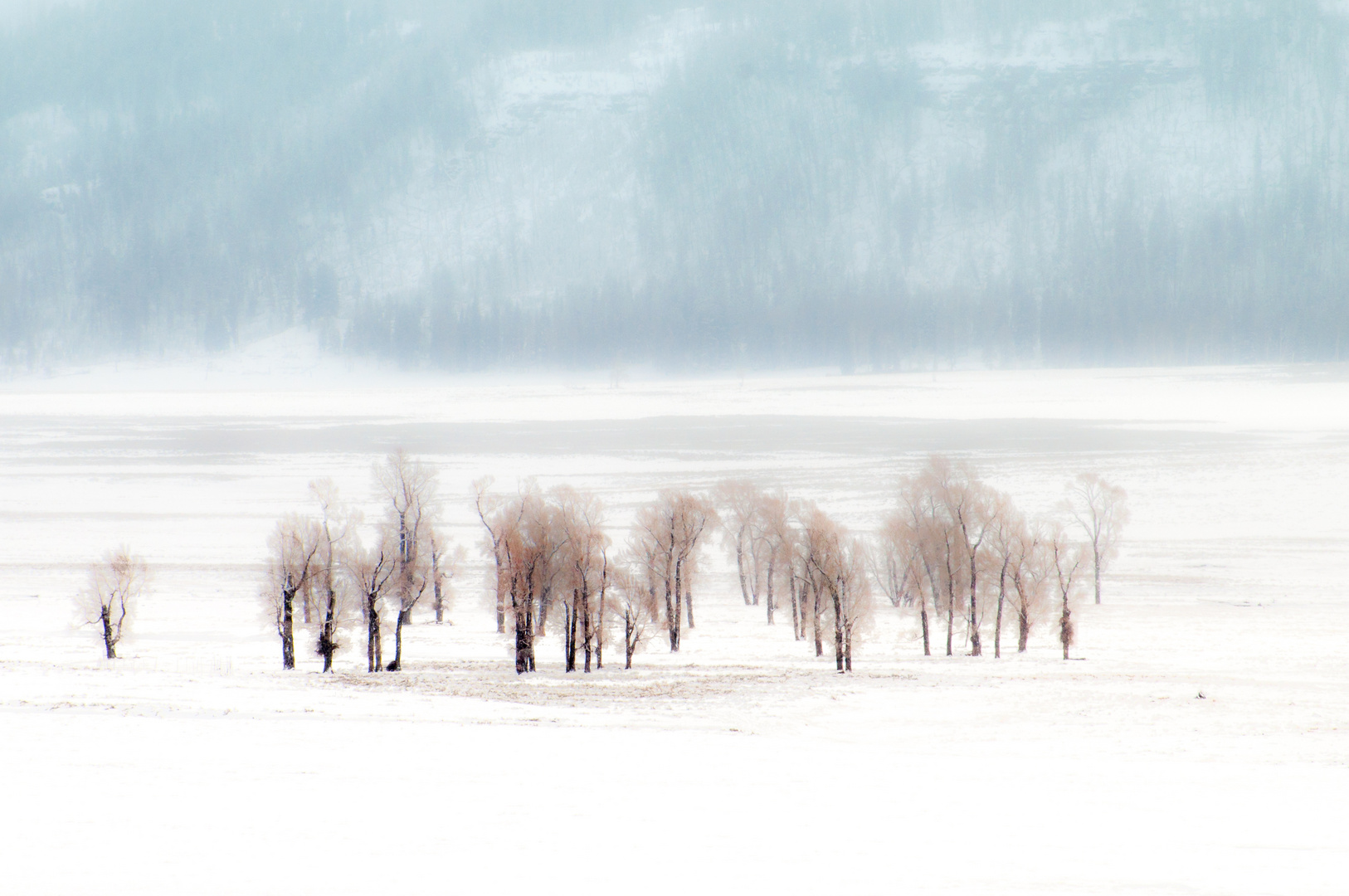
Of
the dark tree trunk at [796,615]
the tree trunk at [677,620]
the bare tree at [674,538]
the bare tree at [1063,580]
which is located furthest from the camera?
the bare tree at [674,538]

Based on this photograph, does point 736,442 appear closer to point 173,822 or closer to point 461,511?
point 461,511

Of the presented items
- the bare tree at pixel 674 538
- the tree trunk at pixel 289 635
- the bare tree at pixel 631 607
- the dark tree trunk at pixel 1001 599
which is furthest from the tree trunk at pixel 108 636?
the dark tree trunk at pixel 1001 599

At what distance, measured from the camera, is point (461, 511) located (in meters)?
67.4

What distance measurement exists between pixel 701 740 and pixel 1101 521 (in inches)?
1671

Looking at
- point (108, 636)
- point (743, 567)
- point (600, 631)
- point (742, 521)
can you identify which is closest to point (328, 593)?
point (108, 636)

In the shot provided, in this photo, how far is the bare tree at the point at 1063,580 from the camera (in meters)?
36.3

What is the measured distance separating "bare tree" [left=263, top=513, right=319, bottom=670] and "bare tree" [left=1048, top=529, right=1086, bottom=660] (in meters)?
25.4

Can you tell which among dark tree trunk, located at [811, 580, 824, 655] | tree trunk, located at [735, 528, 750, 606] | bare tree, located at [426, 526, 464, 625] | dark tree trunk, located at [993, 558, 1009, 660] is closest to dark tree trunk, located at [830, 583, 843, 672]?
dark tree trunk, located at [811, 580, 824, 655]

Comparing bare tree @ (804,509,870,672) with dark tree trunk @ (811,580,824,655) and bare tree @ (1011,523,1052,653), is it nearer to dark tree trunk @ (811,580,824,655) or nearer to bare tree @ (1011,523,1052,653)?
dark tree trunk @ (811,580,824,655)

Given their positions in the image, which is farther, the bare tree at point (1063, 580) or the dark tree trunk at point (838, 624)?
the bare tree at point (1063, 580)

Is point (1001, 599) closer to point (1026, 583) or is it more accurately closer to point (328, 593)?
point (1026, 583)

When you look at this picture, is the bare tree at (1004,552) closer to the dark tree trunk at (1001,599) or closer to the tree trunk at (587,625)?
the dark tree trunk at (1001,599)

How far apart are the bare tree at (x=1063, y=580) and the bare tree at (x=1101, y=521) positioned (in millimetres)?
1055

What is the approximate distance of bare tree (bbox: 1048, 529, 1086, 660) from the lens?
36.3 m
